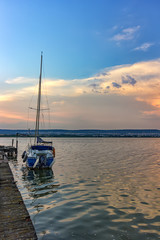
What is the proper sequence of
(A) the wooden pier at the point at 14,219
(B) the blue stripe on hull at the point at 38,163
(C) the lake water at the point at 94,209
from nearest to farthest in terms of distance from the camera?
(A) the wooden pier at the point at 14,219 → (C) the lake water at the point at 94,209 → (B) the blue stripe on hull at the point at 38,163

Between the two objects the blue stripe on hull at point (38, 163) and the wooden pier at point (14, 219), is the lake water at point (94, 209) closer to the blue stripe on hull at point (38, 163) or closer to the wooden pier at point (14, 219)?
the wooden pier at point (14, 219)

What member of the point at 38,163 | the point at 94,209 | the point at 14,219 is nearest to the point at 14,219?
the point at 14,219

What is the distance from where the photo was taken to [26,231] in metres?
7.34

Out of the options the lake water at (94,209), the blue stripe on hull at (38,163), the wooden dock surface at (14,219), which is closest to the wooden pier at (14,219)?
the wooden dock surface at (14,219)

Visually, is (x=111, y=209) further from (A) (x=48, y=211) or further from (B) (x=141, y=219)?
(A) (x=48, y=211)

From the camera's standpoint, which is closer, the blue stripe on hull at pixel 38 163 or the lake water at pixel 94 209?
the lake water at pixel 94 209

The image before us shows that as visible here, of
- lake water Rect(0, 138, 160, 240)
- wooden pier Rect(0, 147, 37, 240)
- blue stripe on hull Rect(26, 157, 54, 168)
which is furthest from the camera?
blue stripe on hull Rect(26, 157, 54, 168)

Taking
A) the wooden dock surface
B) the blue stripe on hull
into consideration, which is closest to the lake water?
the wooden dock surface

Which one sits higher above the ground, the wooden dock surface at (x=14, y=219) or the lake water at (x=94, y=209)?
the wooden dock surface at (x=14, y=219)

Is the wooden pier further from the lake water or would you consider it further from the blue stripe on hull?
the blue stripe on hull

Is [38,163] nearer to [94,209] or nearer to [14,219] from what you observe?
[94,209]

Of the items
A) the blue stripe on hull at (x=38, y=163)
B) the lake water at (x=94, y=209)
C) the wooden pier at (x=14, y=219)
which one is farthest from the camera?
the blue stripe on hull at (x=38, y=163)

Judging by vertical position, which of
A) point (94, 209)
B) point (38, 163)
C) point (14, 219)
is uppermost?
point (14, 219)

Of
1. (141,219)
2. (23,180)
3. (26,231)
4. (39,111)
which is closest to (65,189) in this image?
(23,180)
